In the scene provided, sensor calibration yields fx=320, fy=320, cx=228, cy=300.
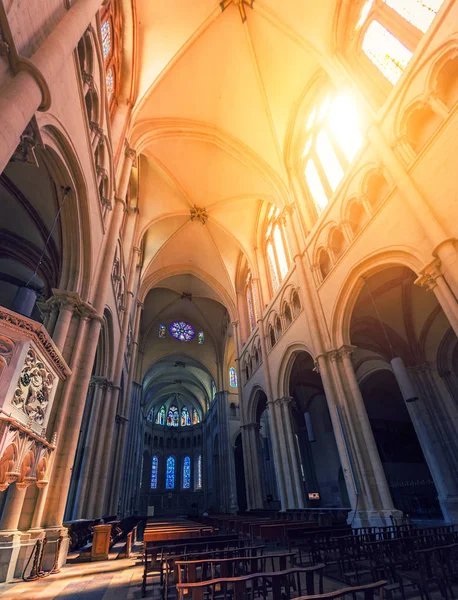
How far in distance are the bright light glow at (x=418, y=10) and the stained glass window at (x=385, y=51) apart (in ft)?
1.70

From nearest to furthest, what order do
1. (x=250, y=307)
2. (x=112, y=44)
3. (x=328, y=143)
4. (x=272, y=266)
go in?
1. (x=112, y=44)
2. (x=328, y=143)
3. (x=272, y=266)
4. (x=250, y=307)

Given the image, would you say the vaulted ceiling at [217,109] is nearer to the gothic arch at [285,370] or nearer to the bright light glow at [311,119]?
the bright light glow at [311,119]

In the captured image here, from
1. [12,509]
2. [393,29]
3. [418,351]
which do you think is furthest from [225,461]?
[393,29]

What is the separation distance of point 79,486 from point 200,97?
53.4ft

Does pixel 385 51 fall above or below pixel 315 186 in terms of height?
above

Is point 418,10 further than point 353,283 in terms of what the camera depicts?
No

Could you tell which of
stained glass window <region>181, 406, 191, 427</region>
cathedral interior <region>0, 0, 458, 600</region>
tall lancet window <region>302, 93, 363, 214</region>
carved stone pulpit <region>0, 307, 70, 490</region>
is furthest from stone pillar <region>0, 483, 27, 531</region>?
stained glass window <region>181, 406, 191, 427</region>

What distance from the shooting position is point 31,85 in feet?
13.4

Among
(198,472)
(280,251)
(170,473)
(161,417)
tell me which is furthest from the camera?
(161,417)

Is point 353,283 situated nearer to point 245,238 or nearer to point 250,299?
point 245,238

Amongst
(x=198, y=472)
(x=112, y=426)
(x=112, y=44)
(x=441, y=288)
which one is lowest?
(x=112, y=426)

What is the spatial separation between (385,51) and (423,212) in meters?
6.45

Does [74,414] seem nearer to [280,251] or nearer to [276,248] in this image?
[280,251]

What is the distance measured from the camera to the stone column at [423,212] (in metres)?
6.69
